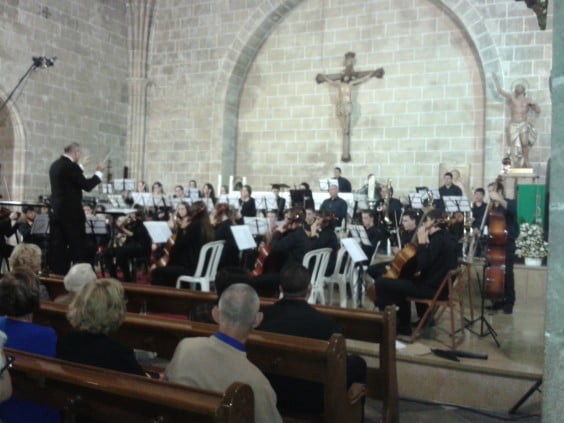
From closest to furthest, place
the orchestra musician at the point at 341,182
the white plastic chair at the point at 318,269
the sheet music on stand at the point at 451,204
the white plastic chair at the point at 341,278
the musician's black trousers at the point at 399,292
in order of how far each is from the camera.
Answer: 1. the musician's black trousers at the point at 399,292
2. the white plastic chair at the point at 318,269
3. the white plastic chair at the point at 341,278
4. the sheet music on stand at the point at 451,204
5. the orchestra musician at the point at 341,182

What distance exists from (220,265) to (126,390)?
5.49 metres

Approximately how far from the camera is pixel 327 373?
95.1 inches

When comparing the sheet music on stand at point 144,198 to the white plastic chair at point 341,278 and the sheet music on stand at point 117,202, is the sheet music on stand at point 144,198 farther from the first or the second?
the white plastic chair at point 341,278

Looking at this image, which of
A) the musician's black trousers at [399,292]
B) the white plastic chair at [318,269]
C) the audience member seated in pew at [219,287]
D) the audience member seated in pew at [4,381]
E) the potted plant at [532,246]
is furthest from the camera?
the potted plant at [532,246]

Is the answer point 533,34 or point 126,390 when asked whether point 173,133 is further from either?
point 126,390

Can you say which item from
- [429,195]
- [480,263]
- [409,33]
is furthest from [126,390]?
[409,33]

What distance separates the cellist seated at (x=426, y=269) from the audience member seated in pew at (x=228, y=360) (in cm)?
323

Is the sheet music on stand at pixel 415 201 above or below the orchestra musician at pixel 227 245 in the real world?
above

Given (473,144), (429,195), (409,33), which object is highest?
(409,33)

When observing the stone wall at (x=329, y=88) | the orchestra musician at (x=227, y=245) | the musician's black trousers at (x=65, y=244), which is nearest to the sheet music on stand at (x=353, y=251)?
the orchestra musician at (x=227, y=245)

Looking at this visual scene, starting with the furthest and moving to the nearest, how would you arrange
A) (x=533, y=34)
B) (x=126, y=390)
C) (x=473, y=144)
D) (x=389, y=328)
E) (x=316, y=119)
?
(x=316, y=119) < (x=473, y=144) < (x=533, y=34) < (x=389, y=328) < (x=126, y=390)

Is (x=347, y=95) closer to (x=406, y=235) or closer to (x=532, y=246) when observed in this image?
(x=532, y=246)

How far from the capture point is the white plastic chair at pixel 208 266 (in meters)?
6.36

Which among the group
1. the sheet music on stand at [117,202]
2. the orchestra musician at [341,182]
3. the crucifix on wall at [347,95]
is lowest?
the sheet music on stand at [117,202]
